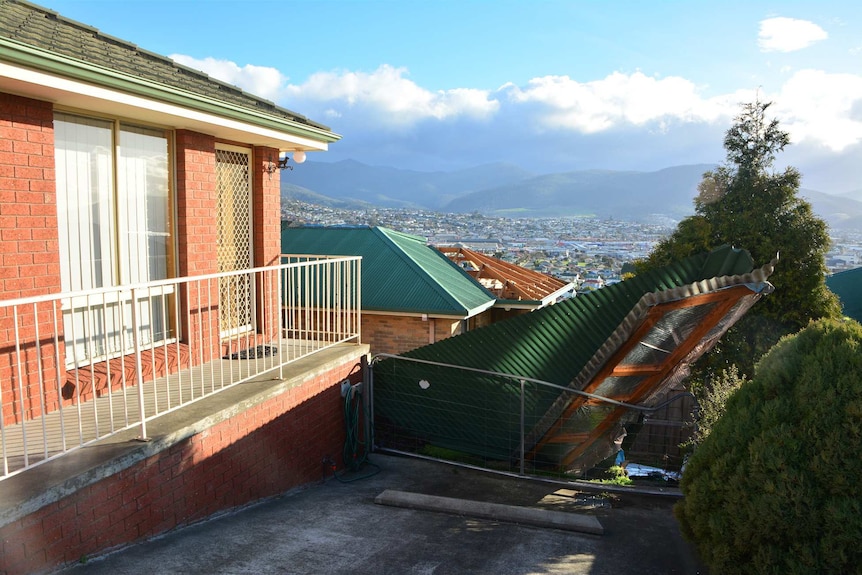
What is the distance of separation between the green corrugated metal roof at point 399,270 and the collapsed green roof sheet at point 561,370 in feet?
19.1

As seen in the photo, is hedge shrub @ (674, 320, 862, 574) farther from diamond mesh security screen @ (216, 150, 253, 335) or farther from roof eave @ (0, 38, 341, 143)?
diamond mesh security screen @ (216, 150, 253, 335)

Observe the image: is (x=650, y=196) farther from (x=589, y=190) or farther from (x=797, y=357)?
(x=797, y=357)

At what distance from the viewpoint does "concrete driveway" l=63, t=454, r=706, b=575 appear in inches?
184

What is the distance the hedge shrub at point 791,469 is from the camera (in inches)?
153

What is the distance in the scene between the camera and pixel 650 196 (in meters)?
79.4

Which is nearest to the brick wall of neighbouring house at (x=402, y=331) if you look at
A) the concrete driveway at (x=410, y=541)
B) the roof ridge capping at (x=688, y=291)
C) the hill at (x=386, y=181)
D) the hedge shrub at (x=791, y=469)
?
the concrete driveway at (x=410, y=541)

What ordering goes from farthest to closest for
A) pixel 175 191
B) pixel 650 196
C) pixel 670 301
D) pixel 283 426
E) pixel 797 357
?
pixel 650 196
pixel 175 191
pixel 283 426
pixel 670 301
pixel 797 357

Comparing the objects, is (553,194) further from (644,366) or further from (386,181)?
(644,366)

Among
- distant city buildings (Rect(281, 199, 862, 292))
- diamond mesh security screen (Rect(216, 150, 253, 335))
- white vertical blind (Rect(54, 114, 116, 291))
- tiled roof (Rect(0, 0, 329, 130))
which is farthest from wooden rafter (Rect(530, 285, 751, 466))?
distant city buildings (Rect(281, 199, 862, 292))

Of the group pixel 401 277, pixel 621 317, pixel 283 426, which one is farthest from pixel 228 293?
pixel 401 277

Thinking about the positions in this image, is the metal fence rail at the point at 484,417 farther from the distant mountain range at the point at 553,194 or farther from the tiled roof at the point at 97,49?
the distant mountain range at the point at 553,194

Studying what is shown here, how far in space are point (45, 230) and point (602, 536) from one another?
16.8 ft

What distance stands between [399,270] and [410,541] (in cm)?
1025

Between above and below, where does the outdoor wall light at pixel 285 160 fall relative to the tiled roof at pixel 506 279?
above
